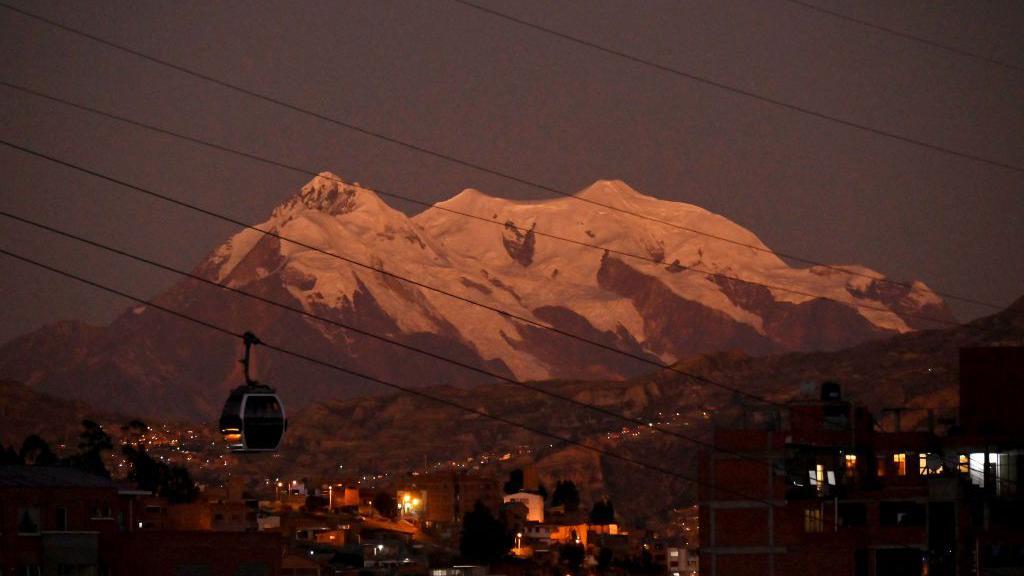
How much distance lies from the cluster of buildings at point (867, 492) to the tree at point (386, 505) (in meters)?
105

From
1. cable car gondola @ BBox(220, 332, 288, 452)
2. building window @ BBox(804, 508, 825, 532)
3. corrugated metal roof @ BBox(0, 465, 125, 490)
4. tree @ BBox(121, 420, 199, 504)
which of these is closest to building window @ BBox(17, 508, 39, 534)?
corrugated metal roof @ BBox(0, 465, 125, 490)

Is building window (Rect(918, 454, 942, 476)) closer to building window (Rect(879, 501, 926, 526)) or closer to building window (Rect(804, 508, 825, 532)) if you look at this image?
building window (Rect(879, 501, 926, 526))

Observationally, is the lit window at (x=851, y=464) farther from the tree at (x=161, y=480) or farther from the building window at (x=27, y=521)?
the tree at (x=161, y=480)

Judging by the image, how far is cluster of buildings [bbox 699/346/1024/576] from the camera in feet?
242

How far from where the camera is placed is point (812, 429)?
263ft

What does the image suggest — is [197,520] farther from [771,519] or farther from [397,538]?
[771,519]

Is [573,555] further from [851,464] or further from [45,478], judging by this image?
[45,478]

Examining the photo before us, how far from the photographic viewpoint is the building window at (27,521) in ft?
232

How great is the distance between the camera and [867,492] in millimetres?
78625

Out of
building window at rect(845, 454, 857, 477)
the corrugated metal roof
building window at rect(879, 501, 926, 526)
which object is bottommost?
building window at rect(879, 501, 926, 526)

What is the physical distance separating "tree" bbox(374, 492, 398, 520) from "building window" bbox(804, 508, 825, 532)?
110 m

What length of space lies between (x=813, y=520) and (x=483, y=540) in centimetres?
7938

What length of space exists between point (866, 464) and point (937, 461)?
383 centimetres

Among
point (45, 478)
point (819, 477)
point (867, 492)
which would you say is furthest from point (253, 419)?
point (867, 492)
